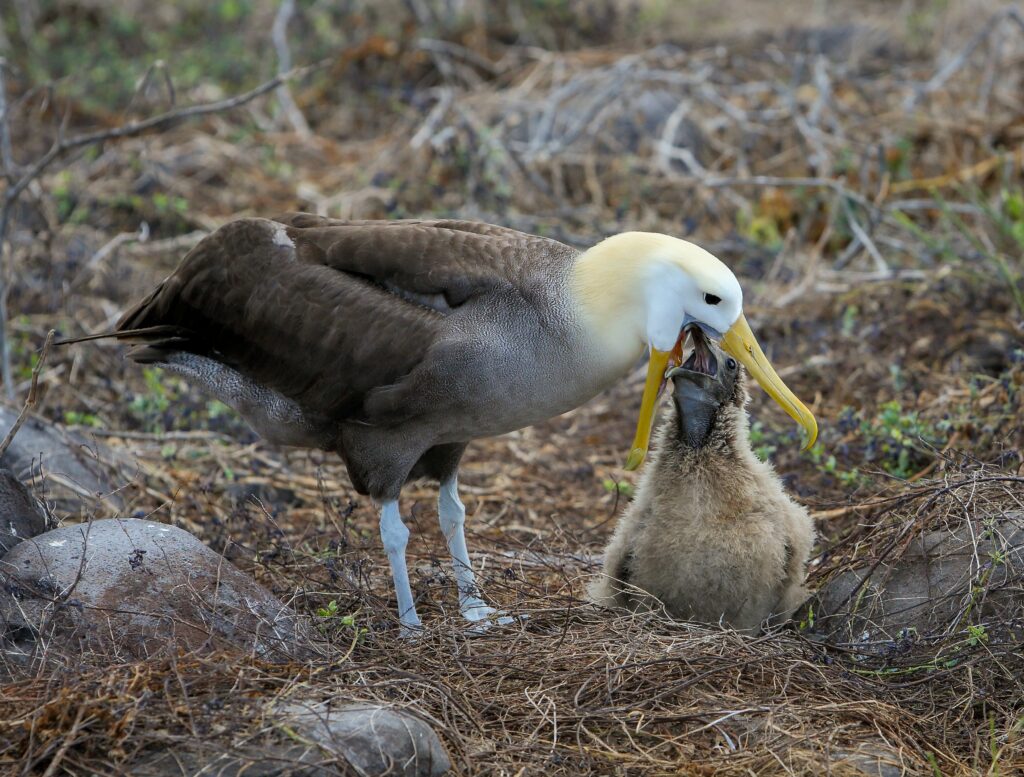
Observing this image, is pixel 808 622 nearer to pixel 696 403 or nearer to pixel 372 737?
pixel 696 403

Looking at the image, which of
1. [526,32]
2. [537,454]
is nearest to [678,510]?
[537,454]

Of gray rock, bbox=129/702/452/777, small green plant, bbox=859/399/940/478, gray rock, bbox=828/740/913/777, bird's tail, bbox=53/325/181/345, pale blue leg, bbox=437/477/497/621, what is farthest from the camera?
small green plant, bbox=859/399/940/478

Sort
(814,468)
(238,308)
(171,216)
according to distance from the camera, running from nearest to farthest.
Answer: (238,308) → (814,468) → (171,216)

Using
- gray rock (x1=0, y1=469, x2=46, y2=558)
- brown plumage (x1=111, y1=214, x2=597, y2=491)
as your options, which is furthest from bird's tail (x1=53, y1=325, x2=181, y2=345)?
gray rock (x1=0, y1=469, x2=46, y2=558)

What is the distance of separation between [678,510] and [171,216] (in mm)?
5694

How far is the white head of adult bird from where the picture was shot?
4480mm

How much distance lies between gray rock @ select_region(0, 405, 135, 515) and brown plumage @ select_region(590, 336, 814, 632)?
220 cm

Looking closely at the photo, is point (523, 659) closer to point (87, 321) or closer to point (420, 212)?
point (87, 321)

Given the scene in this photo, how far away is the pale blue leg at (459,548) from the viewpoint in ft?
15.7

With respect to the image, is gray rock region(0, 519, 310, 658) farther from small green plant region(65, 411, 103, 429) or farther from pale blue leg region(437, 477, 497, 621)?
small green plant region(65, 411, 103, 429)

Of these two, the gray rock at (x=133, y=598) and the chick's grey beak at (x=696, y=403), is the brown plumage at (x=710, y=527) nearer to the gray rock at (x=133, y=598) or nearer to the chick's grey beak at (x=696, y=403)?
the chick's grey beak at (x=696, y=403)

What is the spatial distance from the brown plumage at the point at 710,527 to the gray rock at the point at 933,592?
0.22 meters

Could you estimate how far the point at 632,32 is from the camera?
1284cm

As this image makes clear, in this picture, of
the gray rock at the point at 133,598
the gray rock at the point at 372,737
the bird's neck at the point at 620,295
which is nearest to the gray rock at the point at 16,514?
the gray rock at the point at 133,598
